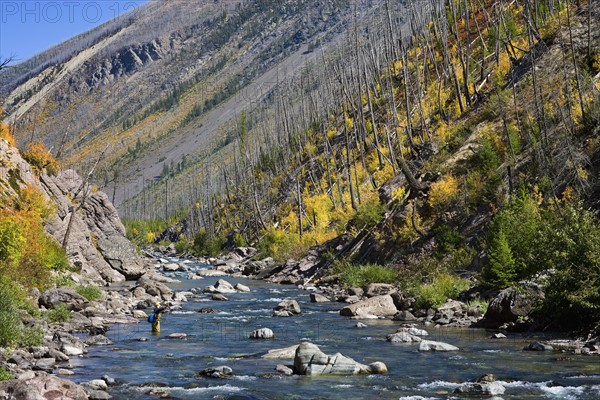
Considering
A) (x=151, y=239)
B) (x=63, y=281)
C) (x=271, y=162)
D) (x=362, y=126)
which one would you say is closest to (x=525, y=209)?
(x=63, y=281)

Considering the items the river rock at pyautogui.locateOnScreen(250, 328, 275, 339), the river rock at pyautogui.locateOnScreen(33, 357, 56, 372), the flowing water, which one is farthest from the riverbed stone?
the river rock at pyautogui.locateOnScreen(33, 357, 56, 372)

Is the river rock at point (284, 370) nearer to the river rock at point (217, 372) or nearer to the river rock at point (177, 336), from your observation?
the river rock at point (217, 372)

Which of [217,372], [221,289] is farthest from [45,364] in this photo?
[221,289]

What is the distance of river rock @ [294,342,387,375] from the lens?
1614 cm

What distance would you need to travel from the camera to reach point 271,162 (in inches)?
3878

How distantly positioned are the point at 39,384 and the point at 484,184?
987 inches

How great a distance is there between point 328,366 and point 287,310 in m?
11.9

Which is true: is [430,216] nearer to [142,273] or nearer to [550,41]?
[550,41]

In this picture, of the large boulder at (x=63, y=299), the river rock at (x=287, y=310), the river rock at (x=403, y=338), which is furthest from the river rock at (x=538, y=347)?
the large boulder at (x=63, y=299)

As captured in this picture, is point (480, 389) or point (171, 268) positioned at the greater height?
point (171, 268)

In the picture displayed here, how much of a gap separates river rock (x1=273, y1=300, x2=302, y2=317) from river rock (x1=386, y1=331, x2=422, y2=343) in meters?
7.60

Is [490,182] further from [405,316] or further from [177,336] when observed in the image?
[177,336]

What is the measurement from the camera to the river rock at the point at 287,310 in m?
27.6

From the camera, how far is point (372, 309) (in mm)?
26516
